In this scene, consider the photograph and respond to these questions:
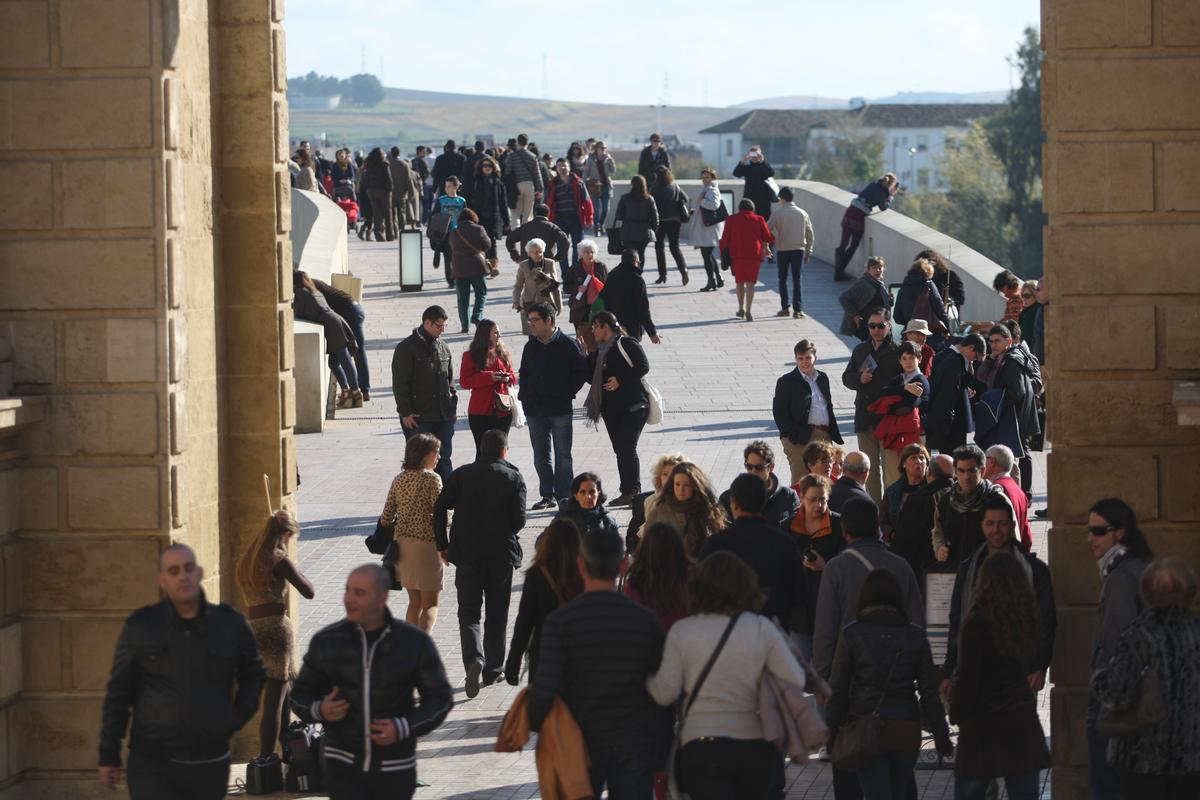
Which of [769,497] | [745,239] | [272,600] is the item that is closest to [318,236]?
[745,239]

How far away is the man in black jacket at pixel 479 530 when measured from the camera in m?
11.8

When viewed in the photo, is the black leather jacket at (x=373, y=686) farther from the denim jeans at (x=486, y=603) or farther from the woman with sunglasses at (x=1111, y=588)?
the denim jeans at (x=486, y=603)

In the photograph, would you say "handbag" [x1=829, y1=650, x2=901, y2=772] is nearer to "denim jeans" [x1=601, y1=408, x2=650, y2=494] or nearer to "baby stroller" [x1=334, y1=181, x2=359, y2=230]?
"denim jeans" [x1=601, y1=408, x2=650, y2=494]

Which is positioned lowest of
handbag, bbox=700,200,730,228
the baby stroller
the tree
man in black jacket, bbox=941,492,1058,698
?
man in black jacket, bbox=941,492,1058,698

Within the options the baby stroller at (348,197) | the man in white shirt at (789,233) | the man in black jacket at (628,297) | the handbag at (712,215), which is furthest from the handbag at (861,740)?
the baby stroller at (348,197)

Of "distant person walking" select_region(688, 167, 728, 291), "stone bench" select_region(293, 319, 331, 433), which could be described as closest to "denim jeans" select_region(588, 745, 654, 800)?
"stone bench" select_region(293, 319, 331, 433)

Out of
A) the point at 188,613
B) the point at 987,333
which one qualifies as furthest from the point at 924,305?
the point at 188,613

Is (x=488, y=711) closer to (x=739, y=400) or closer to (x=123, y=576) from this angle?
(x=123, y=576)

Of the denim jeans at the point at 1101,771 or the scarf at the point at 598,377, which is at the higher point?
the scarf at the point at 598,377

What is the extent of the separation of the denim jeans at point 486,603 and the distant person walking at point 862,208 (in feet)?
56.5

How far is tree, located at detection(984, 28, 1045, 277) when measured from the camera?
12056cm

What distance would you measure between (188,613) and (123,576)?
2341 mm

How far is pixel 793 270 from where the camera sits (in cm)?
2719

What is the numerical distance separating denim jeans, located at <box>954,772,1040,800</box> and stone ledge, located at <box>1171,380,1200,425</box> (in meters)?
1.79
